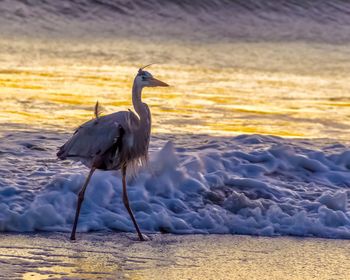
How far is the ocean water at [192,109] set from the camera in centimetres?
781

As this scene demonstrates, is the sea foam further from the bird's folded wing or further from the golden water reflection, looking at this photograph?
the golden water reflection

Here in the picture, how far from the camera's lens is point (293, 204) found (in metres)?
8.20

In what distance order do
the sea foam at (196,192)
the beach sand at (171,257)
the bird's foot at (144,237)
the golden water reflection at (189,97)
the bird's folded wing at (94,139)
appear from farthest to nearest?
the golden water reflection at (189,97) < the sea foam at (196,192) < the bird's folded wing at (94,139) < the bird's foot at (144,237) < the beach sand at (171,257)

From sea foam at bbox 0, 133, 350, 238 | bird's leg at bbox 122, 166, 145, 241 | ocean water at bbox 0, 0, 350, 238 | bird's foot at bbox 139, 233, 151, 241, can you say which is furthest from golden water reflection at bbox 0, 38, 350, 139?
bird's foot at bbox 139, 233, 151, 241

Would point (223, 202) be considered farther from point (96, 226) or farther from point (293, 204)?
point (96, 226)

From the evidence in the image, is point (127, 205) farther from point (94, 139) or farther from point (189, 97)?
point (189, 97)

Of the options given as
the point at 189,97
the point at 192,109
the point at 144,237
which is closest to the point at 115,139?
the point at 144,237

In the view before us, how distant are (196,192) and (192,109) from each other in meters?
4.61

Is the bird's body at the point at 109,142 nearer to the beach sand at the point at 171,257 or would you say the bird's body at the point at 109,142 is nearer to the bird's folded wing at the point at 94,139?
the bird's folded wing at the point at 94,139

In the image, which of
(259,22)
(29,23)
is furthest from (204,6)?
(29,23)

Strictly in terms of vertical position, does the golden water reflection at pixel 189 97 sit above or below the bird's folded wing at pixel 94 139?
below

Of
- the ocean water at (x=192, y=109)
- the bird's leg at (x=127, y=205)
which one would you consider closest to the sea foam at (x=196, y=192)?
the ocean water at (x=192, y=109)

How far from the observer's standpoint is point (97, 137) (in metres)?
7.41

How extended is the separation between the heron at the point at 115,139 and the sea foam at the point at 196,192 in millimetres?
272
